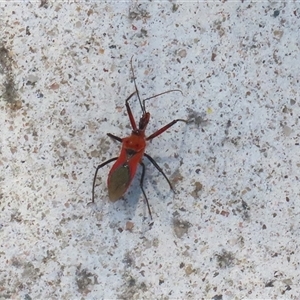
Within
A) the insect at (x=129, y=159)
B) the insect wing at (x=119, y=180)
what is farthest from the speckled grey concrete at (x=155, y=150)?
the insect wing at (x=119, y=180)

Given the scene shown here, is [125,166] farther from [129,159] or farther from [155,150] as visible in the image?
[155,150]

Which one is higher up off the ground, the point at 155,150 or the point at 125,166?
the point at 155,150

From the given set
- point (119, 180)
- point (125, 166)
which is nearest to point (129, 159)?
point (125, 166)

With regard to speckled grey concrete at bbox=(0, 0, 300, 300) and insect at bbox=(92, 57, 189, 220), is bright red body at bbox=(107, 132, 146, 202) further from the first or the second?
speckled grey concrete at bbox=(0, 0, 300, 300)

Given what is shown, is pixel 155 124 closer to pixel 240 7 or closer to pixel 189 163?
pixel 189 163

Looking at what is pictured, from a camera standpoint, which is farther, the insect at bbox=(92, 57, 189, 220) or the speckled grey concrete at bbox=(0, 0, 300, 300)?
the speckled grey concrete at bbox=(0, 0, 300, 300)

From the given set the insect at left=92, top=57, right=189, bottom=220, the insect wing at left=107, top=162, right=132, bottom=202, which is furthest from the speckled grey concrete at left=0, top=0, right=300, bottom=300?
the insect wing at left=107, top=162, right=132, bottom=202

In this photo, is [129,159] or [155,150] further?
[155,150]

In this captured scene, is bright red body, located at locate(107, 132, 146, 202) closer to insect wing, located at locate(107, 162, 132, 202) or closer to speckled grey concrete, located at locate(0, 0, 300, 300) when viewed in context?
insect wing, located at locate(107, 162, 132, 202)

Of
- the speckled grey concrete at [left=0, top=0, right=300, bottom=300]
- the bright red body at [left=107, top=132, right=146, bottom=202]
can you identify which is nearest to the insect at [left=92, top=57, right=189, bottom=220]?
the bright red body at [left=107, top=132, right=146, bottom=202]

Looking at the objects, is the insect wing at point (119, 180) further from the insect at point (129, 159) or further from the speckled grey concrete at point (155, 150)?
the speckled grey concrete at point (155, 150)
